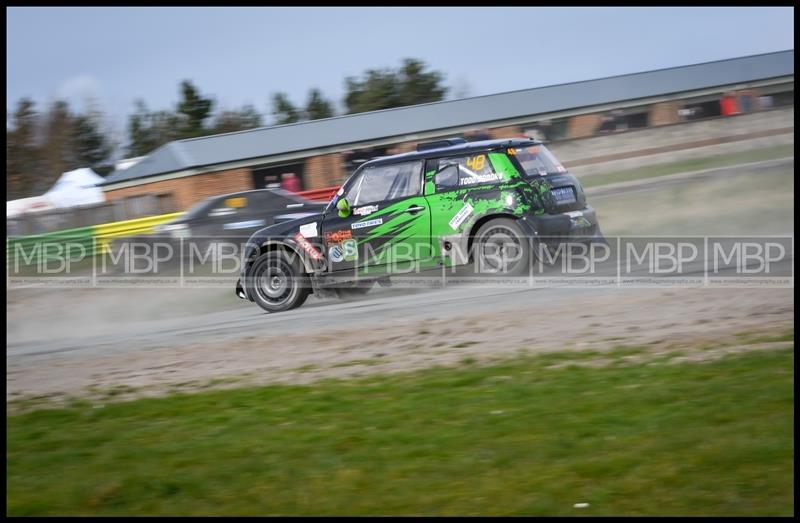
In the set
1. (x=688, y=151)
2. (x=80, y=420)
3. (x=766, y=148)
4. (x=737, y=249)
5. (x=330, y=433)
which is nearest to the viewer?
(x=330, y=433)

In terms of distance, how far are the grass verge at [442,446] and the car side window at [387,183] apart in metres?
3.88

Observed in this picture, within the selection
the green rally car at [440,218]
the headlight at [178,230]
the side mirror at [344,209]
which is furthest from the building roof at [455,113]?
the side mirror at [344,209]

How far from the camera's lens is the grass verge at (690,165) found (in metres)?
23.4

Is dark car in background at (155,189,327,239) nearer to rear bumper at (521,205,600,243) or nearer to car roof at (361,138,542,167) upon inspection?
car roof at (361,138,542,167)

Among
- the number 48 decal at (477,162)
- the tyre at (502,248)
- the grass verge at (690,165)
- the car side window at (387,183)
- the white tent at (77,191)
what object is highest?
the white tent at (77,191)

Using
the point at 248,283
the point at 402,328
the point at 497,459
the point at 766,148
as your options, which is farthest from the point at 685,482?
the point at 766,148

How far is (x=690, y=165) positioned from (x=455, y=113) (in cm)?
861

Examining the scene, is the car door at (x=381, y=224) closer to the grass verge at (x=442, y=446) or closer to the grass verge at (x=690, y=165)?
the grass verge at (x=442, y=446)

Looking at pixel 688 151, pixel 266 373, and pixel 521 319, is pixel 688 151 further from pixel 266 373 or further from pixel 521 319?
pixel 266 373

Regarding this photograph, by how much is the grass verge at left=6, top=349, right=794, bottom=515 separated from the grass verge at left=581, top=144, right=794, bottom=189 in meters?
18.0

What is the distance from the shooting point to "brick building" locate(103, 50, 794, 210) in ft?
94.5

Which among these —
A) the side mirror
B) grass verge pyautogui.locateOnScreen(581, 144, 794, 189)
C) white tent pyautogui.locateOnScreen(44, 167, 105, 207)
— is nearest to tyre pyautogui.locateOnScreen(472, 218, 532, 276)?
the side mirror

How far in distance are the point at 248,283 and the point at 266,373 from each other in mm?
3702

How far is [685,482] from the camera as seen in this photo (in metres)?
4.64
